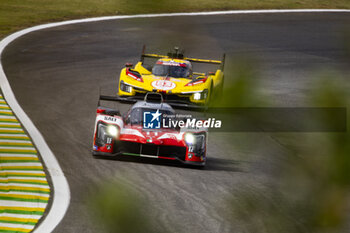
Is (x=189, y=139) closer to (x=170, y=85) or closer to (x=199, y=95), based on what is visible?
(x=199, y=95)

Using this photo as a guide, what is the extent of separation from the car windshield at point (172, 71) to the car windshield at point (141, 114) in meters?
4.58

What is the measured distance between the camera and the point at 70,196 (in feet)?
30.1

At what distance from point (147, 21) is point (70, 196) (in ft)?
25.9

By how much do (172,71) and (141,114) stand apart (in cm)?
502

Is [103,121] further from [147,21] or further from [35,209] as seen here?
[147,21]

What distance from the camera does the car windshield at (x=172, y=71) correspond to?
53.9 feet

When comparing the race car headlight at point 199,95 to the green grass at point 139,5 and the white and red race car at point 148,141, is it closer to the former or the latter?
the white and red race car at point 148,141

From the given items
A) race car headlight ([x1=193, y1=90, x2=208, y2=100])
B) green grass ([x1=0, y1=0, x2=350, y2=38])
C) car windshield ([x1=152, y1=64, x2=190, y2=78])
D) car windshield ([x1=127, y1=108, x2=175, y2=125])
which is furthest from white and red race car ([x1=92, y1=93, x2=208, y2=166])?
green grass ([x1=0, y1=0, x2=350, y2=38])

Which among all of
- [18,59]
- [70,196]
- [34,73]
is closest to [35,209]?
[70,196]

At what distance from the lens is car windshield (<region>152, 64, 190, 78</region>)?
53.9 ft

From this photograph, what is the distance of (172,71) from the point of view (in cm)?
1650

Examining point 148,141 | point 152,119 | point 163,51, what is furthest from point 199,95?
point 163,51

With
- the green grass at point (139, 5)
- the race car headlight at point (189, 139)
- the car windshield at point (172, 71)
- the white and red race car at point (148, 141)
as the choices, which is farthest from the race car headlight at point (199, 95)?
the green grass at point (139, 5)

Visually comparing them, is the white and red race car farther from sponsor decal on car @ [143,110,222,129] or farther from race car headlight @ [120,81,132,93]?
race car headlight @ [120,81,132,93]
